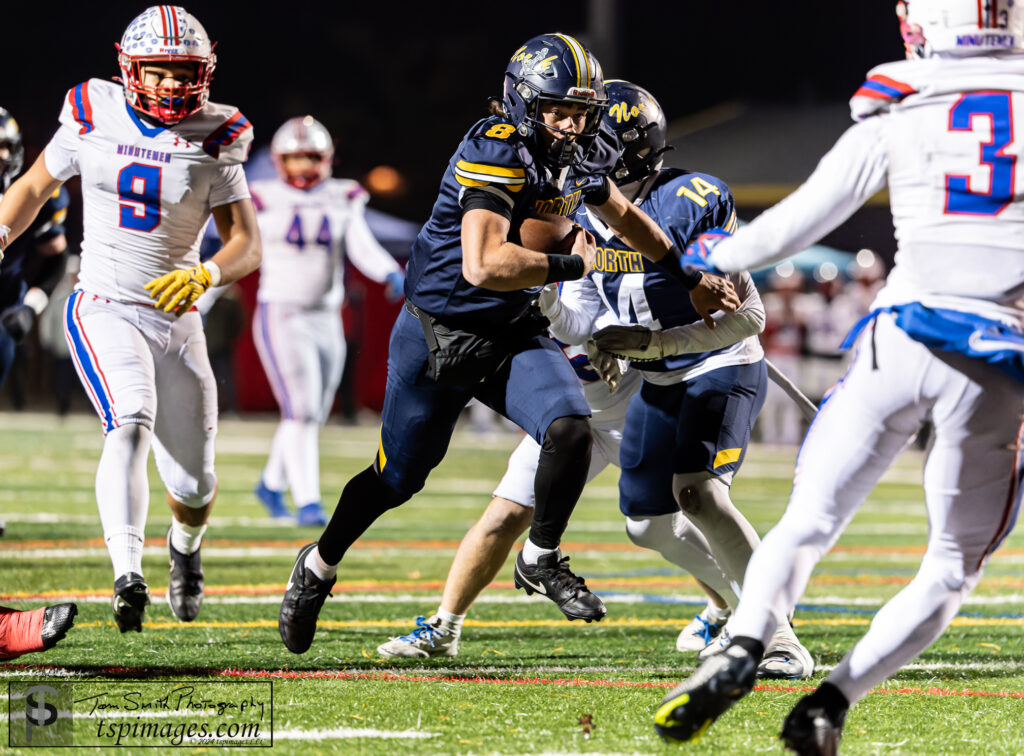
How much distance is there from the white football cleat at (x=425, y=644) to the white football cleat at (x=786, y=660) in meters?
1.03

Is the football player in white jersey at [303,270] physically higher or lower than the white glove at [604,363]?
lower

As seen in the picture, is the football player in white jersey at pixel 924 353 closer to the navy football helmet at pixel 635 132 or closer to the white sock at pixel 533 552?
the white sock at pixel 533 552

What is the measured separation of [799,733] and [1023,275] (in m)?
1.09

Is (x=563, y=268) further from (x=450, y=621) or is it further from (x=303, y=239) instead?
(x=303, y=239)

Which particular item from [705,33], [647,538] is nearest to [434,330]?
[647,538]

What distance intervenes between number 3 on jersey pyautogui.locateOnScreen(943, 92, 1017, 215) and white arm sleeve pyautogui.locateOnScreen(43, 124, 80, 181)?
3.21 metres

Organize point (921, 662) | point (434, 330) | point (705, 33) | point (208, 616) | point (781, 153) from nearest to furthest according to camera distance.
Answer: point (434, 330) < point (921, 662) < point (208, 616) < point (781, 153) < point (705, 33)

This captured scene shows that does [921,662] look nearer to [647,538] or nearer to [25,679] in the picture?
[647,538]

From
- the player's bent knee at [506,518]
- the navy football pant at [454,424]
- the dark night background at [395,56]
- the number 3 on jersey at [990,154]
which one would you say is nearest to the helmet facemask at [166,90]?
the navy football pant at [454,424]

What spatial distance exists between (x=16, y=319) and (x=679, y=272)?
13.9ft

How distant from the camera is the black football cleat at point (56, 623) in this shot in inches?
172

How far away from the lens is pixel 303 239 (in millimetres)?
9609

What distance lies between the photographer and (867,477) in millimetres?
3314

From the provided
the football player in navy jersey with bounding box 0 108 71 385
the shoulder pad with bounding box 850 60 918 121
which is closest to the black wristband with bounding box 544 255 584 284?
the shoulder pad with bounding box 850 60 918 121
